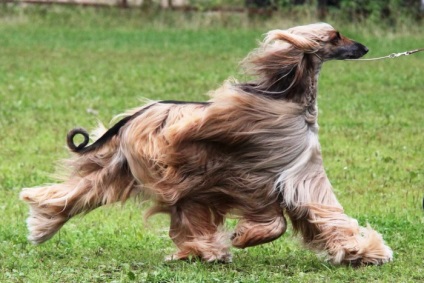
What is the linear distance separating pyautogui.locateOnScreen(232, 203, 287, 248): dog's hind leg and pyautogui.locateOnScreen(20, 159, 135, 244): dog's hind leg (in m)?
0.81

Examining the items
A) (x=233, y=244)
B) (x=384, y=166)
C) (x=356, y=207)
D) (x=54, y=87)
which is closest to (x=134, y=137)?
(x=233, y=244)

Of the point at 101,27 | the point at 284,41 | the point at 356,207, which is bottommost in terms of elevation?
the point at 101,27

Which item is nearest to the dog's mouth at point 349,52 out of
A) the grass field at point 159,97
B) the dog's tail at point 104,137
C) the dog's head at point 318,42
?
the dog's head at point 318,42

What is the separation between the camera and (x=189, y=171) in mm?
7047

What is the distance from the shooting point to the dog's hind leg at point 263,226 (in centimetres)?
697

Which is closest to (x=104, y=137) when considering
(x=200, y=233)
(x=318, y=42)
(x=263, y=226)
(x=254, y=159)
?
(x=200, y=233)

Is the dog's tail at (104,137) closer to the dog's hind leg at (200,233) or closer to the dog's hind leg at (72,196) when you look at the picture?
the dog's hind leg at (72,196)

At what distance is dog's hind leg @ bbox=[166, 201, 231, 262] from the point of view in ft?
23.4

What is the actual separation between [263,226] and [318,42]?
46.7 inches

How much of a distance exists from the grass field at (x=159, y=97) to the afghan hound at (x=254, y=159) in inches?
7.8

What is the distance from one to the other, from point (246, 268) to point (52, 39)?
1768 centimetres

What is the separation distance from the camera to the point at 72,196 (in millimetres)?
7359

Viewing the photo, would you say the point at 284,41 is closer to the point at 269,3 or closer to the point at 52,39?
the point at 52,39

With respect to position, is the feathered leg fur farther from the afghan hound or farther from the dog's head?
the dog's head
